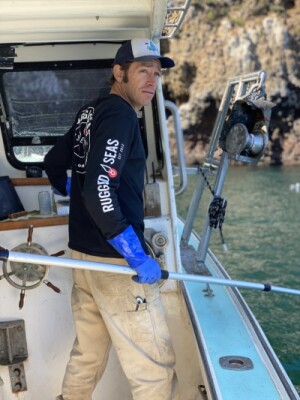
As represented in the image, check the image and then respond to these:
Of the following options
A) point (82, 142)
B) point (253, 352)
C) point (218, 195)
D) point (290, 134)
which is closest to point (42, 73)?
point (82, 142)

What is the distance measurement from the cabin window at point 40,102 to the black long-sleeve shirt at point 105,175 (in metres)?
1.01

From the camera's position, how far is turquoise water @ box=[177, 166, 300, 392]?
6773mm

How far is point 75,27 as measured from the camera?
3.46 m

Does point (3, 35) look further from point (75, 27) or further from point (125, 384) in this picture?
point (125, 384)

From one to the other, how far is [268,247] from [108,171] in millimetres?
10114

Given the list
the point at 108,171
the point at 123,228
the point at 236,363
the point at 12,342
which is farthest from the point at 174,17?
the point at 12,342

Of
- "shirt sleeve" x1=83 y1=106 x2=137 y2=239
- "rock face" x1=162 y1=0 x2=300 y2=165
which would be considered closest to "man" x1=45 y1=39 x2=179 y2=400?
"shirt sleeve" x1=83 y1=106 x2=137 y2=239

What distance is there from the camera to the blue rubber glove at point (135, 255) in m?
2.49

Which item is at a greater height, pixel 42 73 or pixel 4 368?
pixel 42 73

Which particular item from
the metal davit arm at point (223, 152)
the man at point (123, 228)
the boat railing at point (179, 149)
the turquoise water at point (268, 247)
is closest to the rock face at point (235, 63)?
the turquoise water at point (268, 247)

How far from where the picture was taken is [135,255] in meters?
2.53

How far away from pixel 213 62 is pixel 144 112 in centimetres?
3390

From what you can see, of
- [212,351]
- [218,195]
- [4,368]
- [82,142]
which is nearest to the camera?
[82,142]

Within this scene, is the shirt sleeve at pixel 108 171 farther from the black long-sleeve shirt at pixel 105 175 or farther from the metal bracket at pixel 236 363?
the metal bracket at pixel 236 363
